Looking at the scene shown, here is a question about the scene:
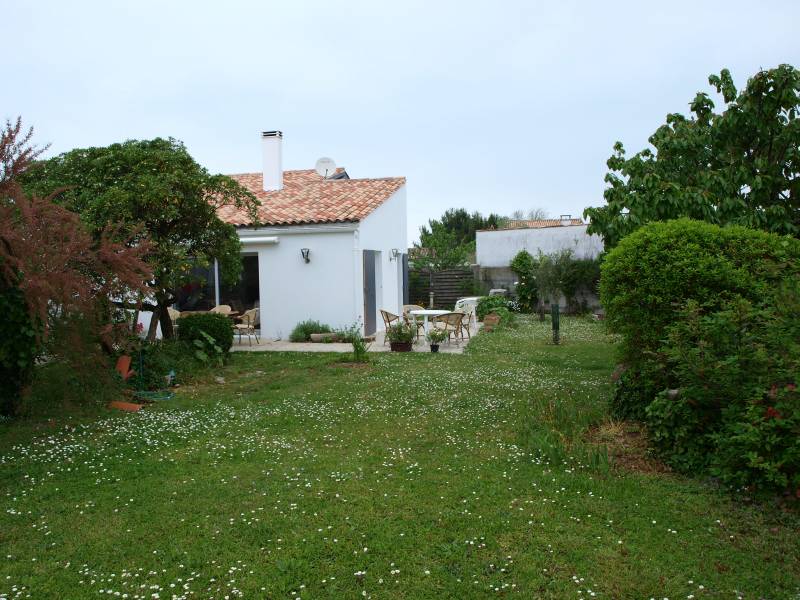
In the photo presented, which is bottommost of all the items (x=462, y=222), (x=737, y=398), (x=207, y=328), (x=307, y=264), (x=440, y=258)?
(x=737, y=398)

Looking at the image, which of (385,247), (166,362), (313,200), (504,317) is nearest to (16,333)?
(166,362)

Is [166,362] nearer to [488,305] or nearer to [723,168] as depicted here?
[723,168]

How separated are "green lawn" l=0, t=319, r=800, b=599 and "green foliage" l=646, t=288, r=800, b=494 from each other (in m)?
0.34

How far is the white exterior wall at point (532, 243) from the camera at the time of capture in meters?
24.3

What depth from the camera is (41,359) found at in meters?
8.09

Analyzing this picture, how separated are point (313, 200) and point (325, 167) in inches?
176

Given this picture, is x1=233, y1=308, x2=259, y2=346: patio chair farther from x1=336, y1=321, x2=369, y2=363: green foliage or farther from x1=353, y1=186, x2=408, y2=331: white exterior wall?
x1=353, y1=186, x2=408, y2=331: white exterior wall

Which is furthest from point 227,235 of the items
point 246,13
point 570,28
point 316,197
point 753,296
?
point 753,296

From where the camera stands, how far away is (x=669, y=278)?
6.21 metres

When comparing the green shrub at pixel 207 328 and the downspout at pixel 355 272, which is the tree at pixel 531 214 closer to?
the downspout at pixel 355 272

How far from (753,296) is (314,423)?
4805 millimetres

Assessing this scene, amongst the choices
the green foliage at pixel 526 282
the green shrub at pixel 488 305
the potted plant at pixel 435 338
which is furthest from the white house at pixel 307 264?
the green foliage at pixel 526 282

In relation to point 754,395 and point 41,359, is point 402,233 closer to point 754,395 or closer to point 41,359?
point 41,359

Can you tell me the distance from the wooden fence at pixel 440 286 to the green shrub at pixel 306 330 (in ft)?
30.4
